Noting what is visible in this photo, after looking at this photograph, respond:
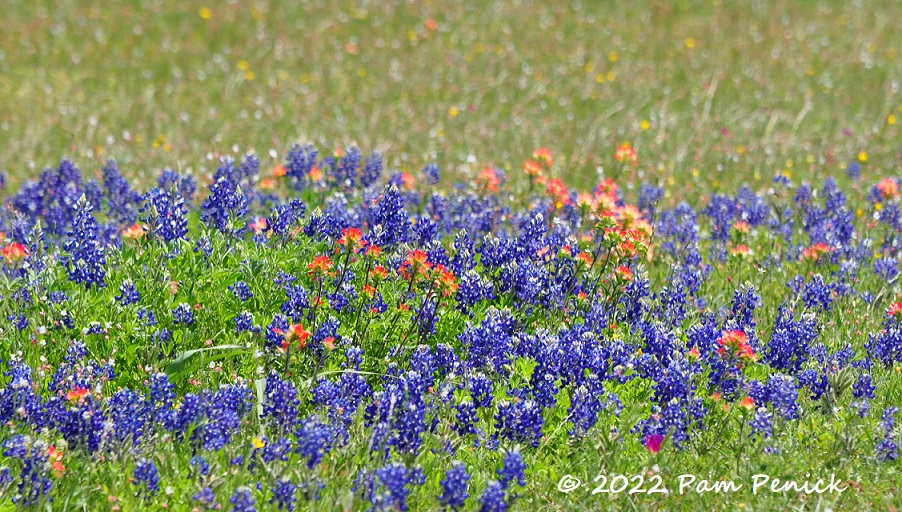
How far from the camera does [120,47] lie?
1262 cm

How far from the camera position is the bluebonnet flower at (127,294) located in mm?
4551

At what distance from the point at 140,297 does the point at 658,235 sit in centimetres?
361

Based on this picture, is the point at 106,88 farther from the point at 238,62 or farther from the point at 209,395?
the point at 209,395

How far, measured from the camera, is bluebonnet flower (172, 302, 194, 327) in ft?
14.7

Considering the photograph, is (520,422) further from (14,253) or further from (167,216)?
(14,253)

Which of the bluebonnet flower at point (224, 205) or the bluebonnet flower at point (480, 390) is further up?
the bluebonnet flower at point (224, 205)

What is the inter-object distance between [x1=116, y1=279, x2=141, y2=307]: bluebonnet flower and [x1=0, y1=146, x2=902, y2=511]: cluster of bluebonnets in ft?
0.06

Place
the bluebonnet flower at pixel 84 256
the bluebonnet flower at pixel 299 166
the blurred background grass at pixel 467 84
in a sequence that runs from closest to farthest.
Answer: the bluebonnet flower at pixel 84 256 < the bluebonnet flower at pixel 299 166 < the blurred background grass at pixel 467 84

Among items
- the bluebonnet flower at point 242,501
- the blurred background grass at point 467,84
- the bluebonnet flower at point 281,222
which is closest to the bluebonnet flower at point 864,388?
the bluebonnet flower at point 242,501

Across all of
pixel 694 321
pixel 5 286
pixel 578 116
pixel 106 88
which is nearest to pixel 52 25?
pixel 106 88

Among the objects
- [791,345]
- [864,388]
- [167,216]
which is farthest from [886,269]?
[167,216]

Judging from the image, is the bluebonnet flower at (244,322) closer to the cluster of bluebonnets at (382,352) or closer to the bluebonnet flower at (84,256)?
the cluster of bluebonnets at (382,352)

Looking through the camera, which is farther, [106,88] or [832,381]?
[106,88]
